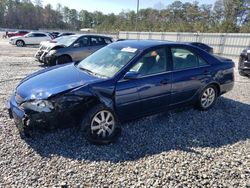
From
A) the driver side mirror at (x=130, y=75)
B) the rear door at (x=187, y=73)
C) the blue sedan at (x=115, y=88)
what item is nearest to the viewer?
the blue sedan at (x=115, y=88)

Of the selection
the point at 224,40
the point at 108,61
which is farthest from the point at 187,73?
the point at 224,40

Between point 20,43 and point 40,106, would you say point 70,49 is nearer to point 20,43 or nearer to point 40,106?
point 40,106

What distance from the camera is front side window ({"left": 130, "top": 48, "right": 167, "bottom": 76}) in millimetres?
4012

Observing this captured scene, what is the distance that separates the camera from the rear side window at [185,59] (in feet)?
14.8

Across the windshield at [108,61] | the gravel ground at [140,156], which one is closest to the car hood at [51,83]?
the windshield at [108,61]

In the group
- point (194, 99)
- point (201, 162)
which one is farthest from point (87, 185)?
point (194, 99)

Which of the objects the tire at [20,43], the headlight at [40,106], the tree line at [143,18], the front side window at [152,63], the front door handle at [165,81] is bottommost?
the tire at [20,43]

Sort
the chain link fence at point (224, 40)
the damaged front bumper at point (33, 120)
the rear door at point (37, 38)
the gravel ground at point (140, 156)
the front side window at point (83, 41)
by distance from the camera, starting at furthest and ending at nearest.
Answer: the rear door at point (37, 38)
the chain link fence at point (224, 40)
the front side window at point (83, 41)
the damaged front bumper at point (33, 120)
the gravel ground at point (140, 156)

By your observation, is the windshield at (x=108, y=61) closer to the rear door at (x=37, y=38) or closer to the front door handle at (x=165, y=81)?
Result: the front door handle at (x=165, y=81)

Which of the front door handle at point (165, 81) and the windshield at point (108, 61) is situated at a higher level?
the windshield at point (108, 61)

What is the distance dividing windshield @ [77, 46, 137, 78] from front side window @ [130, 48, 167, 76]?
19 centimetres

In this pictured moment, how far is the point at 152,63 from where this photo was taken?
13.7 ft

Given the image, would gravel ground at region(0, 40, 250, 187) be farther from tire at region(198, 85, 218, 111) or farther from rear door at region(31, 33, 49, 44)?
rear door at region(31, 33, 49, 44)

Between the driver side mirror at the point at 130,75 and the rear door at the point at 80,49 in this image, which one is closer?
the driver side mirror at the point at 130,75
